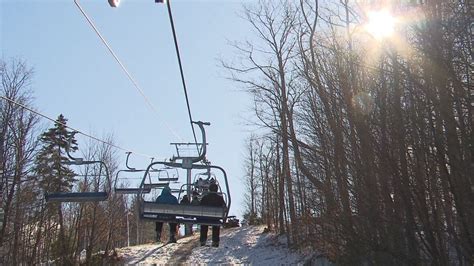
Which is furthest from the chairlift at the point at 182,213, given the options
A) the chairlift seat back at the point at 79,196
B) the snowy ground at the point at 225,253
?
the snowy ground at the point at 225,253

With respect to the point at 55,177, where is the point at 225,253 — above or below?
below

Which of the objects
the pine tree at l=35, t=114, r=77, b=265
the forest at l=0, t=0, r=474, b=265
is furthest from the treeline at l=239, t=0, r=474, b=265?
the pine tree at l=35, t=114, r=77, b=265

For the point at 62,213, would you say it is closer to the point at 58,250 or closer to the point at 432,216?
the point at 58,250

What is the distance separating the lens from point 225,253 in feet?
104

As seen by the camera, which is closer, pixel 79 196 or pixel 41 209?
pixel 79 196

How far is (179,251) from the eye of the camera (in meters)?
32.3

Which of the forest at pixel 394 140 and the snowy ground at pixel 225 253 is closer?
the forest at pixel 394 140

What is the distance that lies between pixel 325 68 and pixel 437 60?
15.1 ft

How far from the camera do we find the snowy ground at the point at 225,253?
28.1 meters

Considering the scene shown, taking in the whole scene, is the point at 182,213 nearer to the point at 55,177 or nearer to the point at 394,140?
the point at 394,140

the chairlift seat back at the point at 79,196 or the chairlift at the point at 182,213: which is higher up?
the chairlift seat back at the point at 79,196

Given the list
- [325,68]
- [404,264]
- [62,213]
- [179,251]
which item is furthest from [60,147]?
[404,264]

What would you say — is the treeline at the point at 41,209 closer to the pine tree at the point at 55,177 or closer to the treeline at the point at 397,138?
the pine tree at the point at 55,177

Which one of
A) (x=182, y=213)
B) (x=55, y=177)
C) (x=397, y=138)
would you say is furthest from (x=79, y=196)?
(x=55, y=177)
